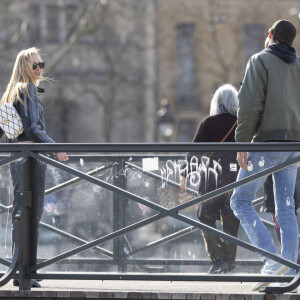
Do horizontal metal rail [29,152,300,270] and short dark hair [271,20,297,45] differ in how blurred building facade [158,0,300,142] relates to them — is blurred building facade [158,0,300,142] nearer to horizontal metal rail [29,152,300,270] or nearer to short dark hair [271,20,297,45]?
short dark hair [271,20,297,45]

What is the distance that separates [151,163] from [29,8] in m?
34.9

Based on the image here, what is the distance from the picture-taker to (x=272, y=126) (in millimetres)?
7227

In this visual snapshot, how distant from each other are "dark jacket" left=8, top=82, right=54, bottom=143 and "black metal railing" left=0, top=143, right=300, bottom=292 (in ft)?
1.03

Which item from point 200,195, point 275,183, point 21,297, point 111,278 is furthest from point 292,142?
point 21,297

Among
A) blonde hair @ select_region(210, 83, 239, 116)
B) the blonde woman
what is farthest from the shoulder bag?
blonde hair @ select_region(210, 83, 239, 116)

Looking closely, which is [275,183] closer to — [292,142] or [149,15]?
[292,142]

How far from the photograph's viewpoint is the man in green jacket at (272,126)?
714cm

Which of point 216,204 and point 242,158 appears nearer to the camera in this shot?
point 242,158

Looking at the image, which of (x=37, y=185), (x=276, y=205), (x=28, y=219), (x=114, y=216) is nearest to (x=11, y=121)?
(x=37, y=185)

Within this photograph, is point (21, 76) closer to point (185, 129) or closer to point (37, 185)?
point (37, 185)

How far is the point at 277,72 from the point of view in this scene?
7184mm

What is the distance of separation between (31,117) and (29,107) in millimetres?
86

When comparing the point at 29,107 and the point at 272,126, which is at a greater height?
the point at 29,107

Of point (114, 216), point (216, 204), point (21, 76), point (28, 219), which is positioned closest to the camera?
point (216, 204)
